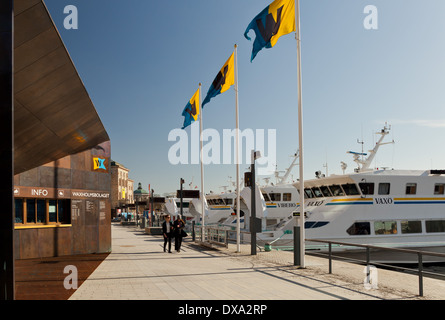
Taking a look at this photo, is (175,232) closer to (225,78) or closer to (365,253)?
(225,78)

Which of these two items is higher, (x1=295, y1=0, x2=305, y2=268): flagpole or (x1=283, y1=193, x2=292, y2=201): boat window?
(x1=295, y1=0, x2=305, y2=268): flagpole

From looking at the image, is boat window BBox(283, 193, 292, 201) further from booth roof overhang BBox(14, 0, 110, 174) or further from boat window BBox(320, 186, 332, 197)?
booth roof overhang BBox(14, 0, 110, 174)

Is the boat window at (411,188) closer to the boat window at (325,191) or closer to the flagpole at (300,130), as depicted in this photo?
the boat window at (325,191)

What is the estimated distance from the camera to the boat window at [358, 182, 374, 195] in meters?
22.9

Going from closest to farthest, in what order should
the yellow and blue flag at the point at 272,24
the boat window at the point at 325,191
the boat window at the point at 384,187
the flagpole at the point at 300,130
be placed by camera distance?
1. the flagpole at the point at 300,130
2. the yellow and blue flag at the point at 272,24
3. the boat window at the point at 384,187
4. the boat window at the point at 325,191

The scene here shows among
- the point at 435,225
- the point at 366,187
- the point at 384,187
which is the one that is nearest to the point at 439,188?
the point at 435,225

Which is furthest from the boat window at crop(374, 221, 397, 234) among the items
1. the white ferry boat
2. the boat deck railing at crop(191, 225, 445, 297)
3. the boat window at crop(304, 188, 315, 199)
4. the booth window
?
the booth window

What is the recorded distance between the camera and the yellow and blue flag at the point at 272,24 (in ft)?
46.6

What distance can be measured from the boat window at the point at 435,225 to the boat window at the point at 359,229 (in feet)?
12.4

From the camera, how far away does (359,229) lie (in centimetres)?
2248

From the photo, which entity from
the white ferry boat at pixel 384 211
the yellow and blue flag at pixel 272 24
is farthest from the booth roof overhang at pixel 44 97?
the white ferry boat at pixel 384 211

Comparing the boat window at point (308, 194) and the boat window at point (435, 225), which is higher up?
the boat window at point (308, 194)

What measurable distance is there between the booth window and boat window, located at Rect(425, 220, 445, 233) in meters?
19.2

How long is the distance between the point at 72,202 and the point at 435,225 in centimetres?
1963
